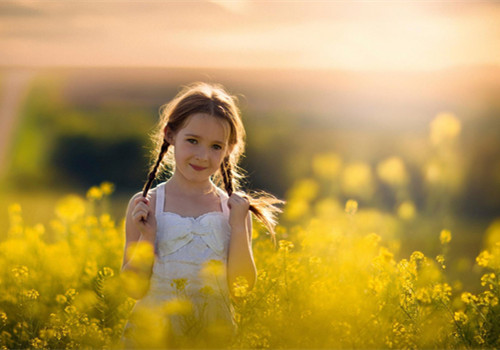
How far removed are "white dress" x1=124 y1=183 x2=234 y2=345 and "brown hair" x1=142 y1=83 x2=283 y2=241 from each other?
25 cm

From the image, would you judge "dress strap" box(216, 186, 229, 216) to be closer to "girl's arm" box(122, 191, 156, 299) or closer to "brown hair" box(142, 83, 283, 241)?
"brown hair" box(142, 83, 283, 241)

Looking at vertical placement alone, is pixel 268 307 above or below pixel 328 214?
below

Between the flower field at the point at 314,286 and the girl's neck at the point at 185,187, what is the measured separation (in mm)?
414

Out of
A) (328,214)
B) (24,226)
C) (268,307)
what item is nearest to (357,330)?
(268,307)

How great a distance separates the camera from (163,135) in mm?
3322

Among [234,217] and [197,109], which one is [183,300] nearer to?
[234,217]

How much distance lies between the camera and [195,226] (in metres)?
3.08

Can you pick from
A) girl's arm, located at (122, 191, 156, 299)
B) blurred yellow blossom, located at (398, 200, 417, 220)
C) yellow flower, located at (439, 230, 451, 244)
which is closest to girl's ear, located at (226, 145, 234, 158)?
girl's arm, located at (122, 191, 156, 299)

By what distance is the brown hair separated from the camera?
10.4ft

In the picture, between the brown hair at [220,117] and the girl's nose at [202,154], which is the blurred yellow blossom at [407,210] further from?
the girl's nose at [202,154]

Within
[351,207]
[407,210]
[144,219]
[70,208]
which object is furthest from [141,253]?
[70,208]

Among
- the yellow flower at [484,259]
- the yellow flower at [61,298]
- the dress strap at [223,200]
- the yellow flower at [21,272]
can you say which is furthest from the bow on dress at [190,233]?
the yellow flower at [484,259]

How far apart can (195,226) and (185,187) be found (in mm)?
231

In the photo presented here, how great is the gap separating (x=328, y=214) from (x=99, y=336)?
1812 mm
